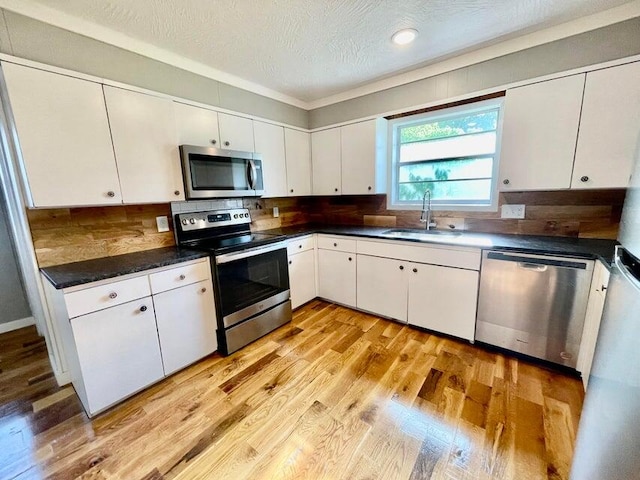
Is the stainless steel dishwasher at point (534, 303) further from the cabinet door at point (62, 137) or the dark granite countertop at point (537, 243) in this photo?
the cabinet door at point (62, 137)

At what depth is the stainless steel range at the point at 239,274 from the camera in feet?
6.75

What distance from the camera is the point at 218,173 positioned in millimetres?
2225

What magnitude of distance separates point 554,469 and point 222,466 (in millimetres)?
1552

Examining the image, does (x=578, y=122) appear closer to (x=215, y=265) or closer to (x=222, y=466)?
(x=215, y=265)

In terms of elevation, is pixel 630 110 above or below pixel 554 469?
above

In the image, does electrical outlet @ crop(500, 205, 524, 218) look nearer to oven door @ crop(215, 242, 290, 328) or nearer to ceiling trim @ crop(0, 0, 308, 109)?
oven door @ crop(215, 242, 290, 328)

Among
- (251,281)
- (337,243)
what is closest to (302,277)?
(337,243)

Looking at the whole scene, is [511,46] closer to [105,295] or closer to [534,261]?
[534,261]

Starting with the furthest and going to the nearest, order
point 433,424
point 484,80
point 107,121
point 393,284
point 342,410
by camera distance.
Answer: point 393,284
point 484,80
point 107,121
point 342,410
point 433,424

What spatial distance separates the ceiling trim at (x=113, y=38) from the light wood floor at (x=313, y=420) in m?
2.37

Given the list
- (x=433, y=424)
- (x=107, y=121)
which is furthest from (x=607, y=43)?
(x=107, y=121)

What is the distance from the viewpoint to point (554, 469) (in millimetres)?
1198

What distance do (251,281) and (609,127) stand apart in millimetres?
2757

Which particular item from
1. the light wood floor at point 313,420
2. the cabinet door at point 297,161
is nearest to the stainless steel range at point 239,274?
the light wood floor at point 313,420
